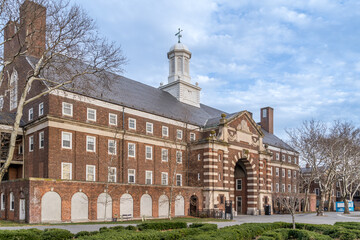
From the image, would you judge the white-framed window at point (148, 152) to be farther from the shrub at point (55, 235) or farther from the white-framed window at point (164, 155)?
the shrub at point (55, 235)

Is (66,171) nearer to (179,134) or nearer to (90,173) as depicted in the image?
(90,173)

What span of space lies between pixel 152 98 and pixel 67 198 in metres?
20.8

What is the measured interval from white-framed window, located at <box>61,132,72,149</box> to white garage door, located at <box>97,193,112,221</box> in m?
6.01

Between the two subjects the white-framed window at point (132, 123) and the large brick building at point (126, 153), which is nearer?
the large brick building at point (126, 153)

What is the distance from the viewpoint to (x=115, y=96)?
41.1 m

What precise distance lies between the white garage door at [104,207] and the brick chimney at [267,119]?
159 ft

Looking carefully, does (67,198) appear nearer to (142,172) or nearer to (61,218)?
(61,218)

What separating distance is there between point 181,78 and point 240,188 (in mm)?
18923

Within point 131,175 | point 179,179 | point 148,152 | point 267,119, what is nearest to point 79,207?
point 131,175

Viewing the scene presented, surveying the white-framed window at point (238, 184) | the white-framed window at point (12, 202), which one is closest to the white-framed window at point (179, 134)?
the white-framed window at point (238, 184)

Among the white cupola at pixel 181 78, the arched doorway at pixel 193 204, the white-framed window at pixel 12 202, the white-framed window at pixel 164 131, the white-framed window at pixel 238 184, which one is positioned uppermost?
the white cupola at pixel 181 78

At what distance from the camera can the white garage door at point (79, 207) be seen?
102 feet

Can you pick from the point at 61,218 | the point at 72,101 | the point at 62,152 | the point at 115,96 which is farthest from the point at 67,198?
the point at 115,96

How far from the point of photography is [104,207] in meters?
33.4
